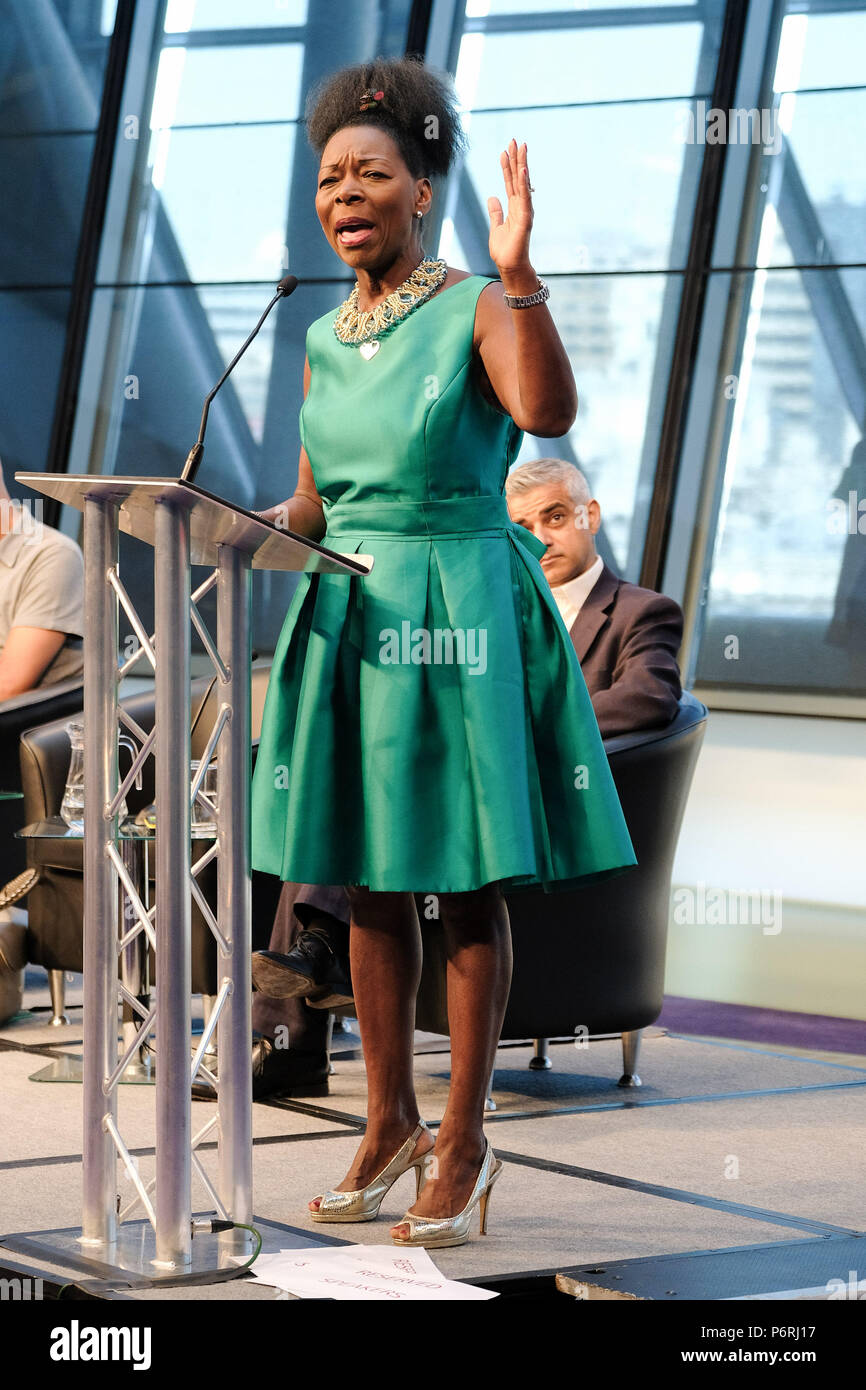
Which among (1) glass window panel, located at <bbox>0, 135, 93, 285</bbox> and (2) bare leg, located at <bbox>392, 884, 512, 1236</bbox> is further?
Result: (1) glass window panel, located at <bbox>0, 135, 93, 285</bbox>

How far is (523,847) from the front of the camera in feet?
7.05

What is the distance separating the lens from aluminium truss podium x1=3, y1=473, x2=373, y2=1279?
1.87 meters

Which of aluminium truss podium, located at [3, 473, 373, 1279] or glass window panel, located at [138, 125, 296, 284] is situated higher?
glass window panel, located at [138, 125, 296, 284]

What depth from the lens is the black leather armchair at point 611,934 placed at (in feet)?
10.3

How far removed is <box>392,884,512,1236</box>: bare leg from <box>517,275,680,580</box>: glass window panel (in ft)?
12.6

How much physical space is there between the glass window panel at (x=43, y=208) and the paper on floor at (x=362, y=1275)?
579 centimetres

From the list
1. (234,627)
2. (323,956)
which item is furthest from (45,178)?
(234,627)

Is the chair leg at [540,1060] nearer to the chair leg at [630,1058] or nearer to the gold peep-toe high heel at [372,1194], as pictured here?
the chair leg at [630,1058]

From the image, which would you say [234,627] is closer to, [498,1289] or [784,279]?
[498,1289]

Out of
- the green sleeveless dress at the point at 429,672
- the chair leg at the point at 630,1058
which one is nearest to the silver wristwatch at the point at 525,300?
the green sleeveless dress at the point at 429,672

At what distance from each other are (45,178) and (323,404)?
213 inches

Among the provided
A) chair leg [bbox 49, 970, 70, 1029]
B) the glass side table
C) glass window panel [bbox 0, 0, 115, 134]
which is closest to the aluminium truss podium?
the glass side table

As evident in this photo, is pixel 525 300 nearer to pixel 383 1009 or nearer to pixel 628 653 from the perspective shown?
pixel 383 1009
